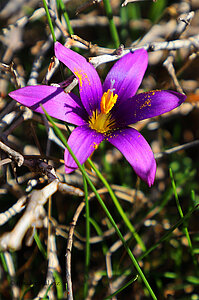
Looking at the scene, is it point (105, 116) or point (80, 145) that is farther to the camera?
point (105, 116)

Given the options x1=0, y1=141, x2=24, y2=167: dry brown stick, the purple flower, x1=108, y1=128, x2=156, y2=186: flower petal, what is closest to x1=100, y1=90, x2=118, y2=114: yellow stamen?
the purple flower

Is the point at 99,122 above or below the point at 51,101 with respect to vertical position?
below

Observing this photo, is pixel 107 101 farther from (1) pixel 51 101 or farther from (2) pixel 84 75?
(1) pixel 51 101

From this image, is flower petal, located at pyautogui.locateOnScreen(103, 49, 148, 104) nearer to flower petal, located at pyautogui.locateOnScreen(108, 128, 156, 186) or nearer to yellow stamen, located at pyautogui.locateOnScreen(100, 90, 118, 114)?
yellow stamen, located at pyautogui.locateOnScreen(100, 90, 118, 114)

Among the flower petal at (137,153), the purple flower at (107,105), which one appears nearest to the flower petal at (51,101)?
the purple flower at (107,105)

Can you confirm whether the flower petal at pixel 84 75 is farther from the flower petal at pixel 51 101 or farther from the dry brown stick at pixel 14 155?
the dry brown stick at pixel 14 155

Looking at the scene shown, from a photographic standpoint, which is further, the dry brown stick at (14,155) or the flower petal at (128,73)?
the flower petal at (128,73)

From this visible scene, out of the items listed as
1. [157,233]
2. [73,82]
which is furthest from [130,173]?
[73,82]

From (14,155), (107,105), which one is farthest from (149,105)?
(14,155)
